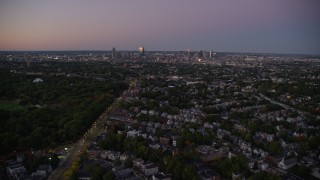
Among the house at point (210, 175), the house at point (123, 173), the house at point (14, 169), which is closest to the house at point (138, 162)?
the house at point (123, 173)

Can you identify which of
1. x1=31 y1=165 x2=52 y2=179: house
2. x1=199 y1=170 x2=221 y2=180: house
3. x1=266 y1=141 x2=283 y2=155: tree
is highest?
x1=266 y1=141 x2=283 y2=155: tree

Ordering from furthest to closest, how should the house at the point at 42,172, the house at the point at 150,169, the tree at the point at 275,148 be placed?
the tree at the point at 275,148
the house at the point at 150,169
the house at the point at 42,172

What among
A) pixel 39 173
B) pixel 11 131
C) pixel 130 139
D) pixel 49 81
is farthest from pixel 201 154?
pixel 49 81

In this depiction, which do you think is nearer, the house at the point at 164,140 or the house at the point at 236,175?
the house at the point at 236,175

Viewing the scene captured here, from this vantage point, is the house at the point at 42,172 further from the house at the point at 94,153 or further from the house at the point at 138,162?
the house at the point at 138,162

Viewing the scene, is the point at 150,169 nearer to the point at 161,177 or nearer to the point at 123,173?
the point at 161,177

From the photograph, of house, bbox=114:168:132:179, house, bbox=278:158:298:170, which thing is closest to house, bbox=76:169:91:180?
house, bbox=114:168:132:179

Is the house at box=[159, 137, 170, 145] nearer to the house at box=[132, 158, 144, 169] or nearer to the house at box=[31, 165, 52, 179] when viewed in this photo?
the house at box=[132, 158, 144, 169]

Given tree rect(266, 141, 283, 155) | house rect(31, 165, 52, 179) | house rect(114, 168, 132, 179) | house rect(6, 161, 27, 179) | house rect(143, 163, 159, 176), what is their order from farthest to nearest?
1. tree rect(266, 141, 283, 155)
2. house rect(143, 163, 159, 176)
3. house rect(6, 161, 27, 179)
4. house rect(31, 165, 52, 179)
5. house rect(114, 168, 132, 179)

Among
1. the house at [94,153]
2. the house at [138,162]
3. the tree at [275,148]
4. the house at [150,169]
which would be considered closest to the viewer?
the house at [150,169]
